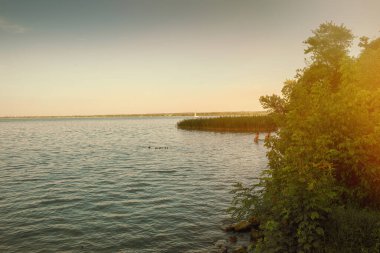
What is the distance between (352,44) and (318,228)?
4303cm

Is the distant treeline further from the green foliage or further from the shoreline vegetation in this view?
the green foliage

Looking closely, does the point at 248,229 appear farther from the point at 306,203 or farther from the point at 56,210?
the point at 56,210

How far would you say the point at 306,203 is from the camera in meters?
11.2

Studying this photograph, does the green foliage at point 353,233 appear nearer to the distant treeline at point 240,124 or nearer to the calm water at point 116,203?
the calm water at point 116,203

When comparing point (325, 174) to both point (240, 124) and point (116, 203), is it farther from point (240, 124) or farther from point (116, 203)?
point (240, 124)

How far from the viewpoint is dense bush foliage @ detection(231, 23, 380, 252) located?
1084 centimetres

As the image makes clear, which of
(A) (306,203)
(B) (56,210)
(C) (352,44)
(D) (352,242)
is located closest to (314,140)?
(A) (306,203)

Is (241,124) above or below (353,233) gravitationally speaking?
above

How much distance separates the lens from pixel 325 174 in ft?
44.6

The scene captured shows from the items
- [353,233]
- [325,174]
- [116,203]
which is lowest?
[116,203]

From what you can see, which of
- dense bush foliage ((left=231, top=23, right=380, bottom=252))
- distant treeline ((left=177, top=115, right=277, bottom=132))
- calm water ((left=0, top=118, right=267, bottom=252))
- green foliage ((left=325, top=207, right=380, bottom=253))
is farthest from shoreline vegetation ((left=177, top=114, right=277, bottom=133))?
green foliage ((left=325, top=207, right=380, bottom=253))

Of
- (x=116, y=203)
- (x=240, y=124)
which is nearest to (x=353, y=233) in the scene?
(x=116, y=203)

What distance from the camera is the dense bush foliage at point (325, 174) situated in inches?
427

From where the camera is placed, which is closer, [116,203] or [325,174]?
[325,174]
